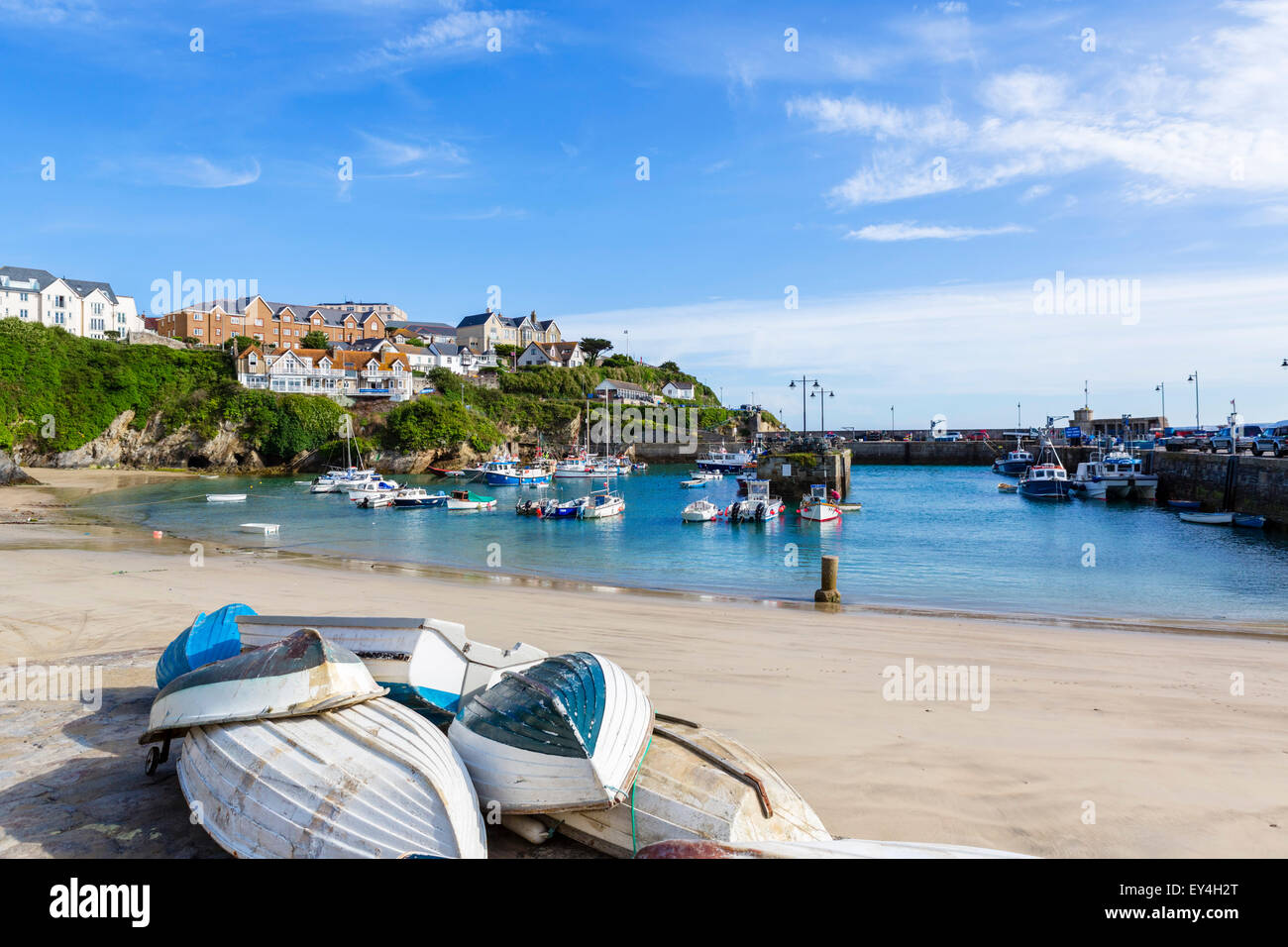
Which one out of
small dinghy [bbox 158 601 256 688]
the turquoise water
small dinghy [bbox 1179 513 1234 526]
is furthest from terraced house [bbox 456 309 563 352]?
small dinghy [bbox 158 601 256 688]

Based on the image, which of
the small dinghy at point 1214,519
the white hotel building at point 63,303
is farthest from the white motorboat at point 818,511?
the white hotel building at point 63,303

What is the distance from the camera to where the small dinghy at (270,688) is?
4.39 m

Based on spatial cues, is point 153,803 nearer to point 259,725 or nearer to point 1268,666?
point 259,725

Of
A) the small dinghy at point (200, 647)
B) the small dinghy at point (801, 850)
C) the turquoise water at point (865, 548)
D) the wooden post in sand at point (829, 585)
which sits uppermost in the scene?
the small dinghy at point (200, 647)

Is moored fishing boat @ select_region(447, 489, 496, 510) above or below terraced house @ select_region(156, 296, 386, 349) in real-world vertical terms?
below

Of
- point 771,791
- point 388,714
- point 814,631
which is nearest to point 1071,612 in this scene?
point 814,631

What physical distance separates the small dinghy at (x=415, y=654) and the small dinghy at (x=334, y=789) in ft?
4.90

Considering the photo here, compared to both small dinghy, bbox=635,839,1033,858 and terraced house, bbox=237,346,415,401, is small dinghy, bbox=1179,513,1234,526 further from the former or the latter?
terraced house, bbox=237,346,415,401

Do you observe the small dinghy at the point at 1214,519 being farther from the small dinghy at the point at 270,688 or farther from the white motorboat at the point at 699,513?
the small dinghy at the point at 270,688

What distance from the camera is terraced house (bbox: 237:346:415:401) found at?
78.6m

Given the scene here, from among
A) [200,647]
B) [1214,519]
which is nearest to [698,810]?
[200,647]

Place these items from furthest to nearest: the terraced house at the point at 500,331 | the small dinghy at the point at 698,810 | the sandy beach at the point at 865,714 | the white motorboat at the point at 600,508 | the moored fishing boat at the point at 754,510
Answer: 1. the terraced house at the point at 500,331
2. the white motorboat at the point at 600,508
3. the moored fishing boat at the point at 754,510
4. the sandy beach at the point at 865,714
5. the small dinghy at the point at 698,810

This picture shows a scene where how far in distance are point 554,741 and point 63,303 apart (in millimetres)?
102312

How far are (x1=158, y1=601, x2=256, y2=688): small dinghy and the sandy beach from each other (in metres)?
0.59
